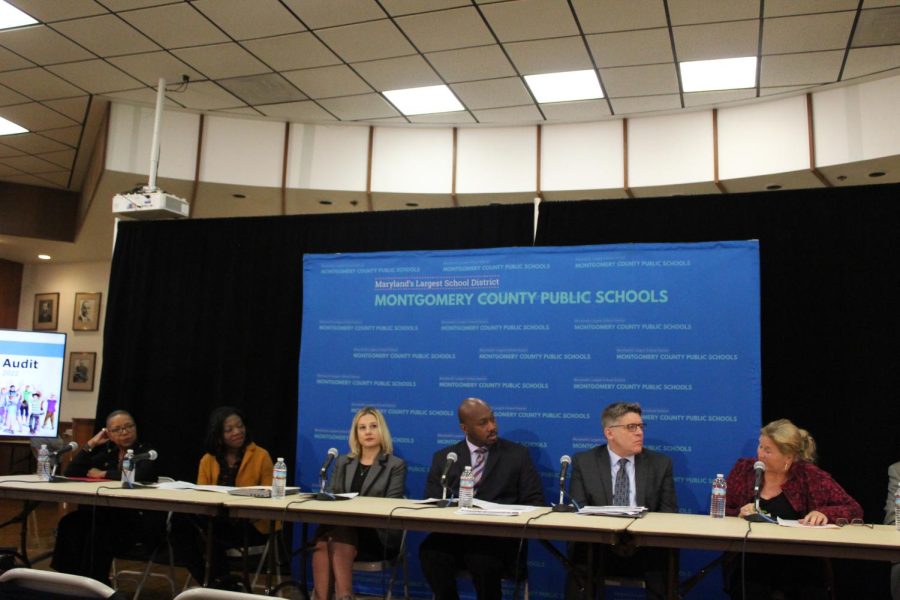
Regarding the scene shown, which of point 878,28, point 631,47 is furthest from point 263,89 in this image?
point 878,28

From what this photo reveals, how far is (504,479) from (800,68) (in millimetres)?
4053

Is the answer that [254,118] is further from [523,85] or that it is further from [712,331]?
[712,331]

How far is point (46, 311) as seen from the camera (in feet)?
36.5

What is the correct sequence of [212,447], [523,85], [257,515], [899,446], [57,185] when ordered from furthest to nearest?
[57,185], [523,85], [212,447], [899,446], [257,515]

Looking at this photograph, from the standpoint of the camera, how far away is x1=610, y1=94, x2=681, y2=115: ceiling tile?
678 centimetres

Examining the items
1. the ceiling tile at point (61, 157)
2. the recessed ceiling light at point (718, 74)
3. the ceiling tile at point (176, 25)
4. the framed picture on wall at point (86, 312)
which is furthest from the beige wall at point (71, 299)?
the recessed ceiling light at point (718, 74)

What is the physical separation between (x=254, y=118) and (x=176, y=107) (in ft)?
2.30

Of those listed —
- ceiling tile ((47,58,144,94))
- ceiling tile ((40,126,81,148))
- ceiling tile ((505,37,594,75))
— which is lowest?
ceiling tile ((40,126,81,148))

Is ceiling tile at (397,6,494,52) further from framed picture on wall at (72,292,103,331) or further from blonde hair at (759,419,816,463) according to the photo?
framed picture on wall at (72,292,103,331)

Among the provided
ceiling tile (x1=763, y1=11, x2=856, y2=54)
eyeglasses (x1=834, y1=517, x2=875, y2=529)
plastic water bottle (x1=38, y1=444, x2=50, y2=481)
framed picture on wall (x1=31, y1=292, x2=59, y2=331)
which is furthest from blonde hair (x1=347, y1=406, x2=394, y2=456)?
framed picture on wall (x1=31, y1=292, x2=59, y2=331)

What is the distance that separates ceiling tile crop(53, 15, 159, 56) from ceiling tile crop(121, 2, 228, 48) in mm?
98

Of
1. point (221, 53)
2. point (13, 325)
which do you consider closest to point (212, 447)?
point (221, 53)

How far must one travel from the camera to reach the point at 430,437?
5090 millimetres

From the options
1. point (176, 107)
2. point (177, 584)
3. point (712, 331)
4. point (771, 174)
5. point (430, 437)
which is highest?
point (176, 107)
